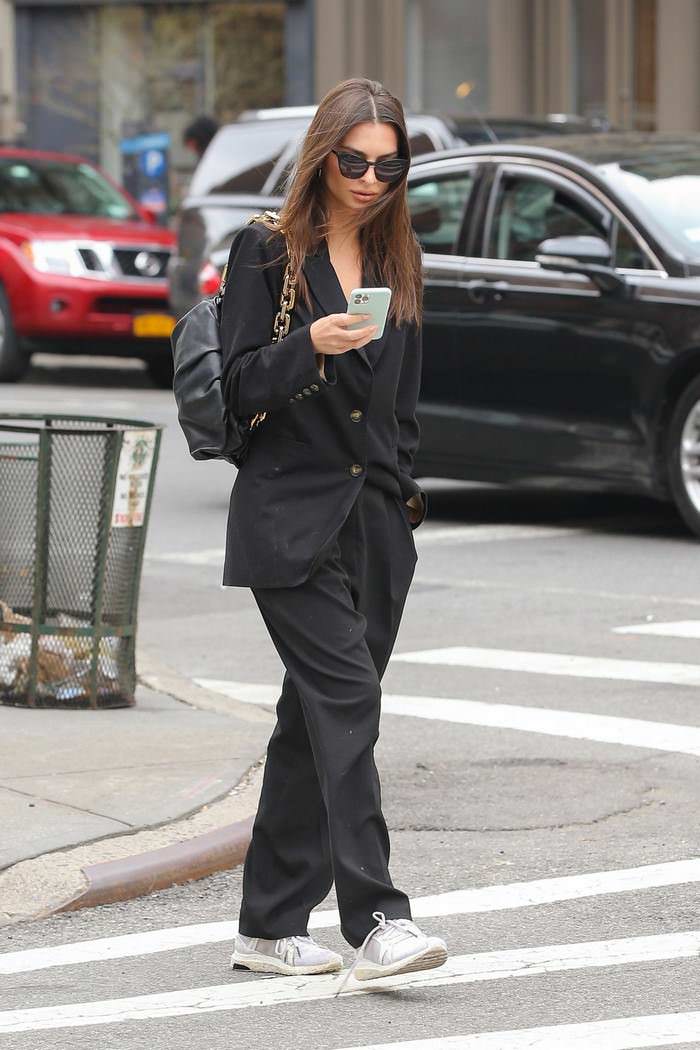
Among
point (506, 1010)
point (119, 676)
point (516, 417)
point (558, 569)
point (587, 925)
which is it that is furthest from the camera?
point (516, 417)

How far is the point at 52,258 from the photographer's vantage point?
19062 mm

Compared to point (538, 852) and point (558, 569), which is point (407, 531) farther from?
point (558, 569)

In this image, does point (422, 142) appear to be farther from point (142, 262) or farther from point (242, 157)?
point (142, 262)

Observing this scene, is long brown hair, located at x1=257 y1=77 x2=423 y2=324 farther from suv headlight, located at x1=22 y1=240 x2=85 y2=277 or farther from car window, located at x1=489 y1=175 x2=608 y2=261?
suv headlight, located at x1=22 y1=240 x2=85 y2=277

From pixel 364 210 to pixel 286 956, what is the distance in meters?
1.52

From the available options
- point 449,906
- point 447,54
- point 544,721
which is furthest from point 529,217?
point 447,54

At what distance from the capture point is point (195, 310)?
4645mm

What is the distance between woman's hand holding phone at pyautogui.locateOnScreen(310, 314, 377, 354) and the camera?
4.41 m

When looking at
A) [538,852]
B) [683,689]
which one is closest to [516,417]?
[683,689]

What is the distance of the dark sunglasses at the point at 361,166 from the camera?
14.8 ft

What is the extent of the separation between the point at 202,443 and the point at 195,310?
11.2 inches

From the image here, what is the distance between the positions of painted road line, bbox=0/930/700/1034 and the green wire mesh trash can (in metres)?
2.69

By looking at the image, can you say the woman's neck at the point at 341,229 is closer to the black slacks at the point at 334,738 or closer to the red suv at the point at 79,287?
the black slacks at the point at 334,738

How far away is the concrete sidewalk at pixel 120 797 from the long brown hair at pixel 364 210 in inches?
64.6
